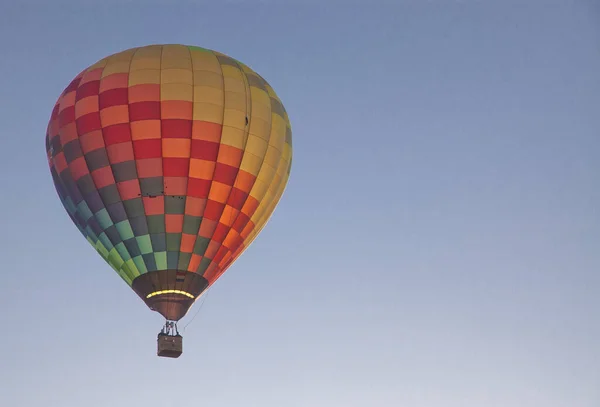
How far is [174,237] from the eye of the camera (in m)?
21.8

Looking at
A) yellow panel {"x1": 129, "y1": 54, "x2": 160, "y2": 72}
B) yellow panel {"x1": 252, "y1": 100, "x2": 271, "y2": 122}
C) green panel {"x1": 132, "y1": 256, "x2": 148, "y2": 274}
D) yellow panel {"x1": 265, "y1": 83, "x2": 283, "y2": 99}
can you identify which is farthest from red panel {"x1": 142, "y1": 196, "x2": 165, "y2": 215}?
yellow panel {"x1": 265, "y1": 83, "x2": 283, "y2": 99}

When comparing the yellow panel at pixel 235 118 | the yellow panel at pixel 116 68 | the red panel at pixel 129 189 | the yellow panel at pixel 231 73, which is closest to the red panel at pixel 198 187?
the red panel at pixel 129 189

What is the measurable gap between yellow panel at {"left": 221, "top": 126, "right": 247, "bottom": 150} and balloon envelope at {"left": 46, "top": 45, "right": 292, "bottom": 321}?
0.02 metres

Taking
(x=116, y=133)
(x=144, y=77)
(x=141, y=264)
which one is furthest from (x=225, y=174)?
(x=144, y=77)

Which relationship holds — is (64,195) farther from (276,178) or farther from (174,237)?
(276,178)

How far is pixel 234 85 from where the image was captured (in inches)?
883

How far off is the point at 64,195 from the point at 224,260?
3290mm

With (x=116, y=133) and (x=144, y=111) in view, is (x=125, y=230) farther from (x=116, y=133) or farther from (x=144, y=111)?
(x=144, y=111)

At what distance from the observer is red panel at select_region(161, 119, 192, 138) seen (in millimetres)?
21953

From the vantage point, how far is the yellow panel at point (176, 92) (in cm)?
2206

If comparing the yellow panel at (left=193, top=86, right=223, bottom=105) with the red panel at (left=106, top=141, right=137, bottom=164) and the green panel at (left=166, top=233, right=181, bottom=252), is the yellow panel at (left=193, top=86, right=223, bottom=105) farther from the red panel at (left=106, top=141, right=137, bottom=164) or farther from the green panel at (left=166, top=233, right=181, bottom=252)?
the green panel at (left=166, top=233, right=181, bottom=252)

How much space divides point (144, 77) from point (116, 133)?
119 centimetres

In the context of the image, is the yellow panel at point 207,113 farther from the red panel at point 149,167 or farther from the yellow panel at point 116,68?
the yellow panel at point 116,68

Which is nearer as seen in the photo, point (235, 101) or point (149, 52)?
point (235, 101)
